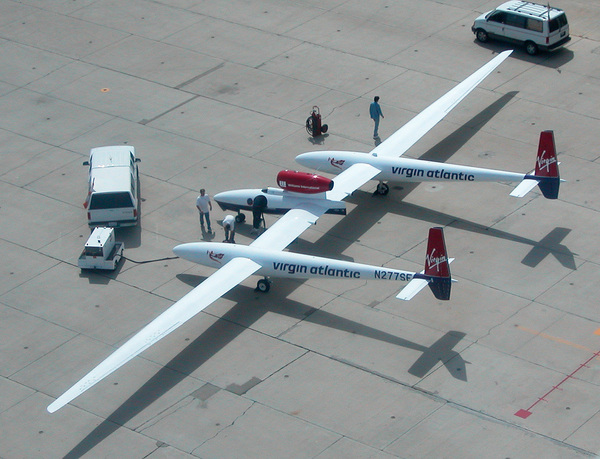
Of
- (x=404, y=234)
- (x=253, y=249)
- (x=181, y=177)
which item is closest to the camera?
(x=253, y=249)

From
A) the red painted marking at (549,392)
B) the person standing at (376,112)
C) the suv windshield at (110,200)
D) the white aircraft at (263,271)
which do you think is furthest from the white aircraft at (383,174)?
the red painted marking at (549,392)

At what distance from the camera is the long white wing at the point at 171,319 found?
2575cm

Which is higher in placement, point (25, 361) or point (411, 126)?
point (411, 126)

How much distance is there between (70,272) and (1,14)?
76.7 feet

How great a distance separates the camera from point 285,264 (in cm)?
3006

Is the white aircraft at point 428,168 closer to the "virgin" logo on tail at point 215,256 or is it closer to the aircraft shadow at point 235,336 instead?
the aircraft shadow at point 235,336

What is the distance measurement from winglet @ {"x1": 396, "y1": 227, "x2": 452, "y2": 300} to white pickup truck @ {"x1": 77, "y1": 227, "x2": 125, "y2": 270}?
9838 mm

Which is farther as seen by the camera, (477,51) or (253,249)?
(477,51)

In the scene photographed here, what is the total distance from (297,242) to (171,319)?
6811mm

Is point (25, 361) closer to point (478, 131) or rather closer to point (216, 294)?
point (216, 294)

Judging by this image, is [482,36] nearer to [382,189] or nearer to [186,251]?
[382,189]

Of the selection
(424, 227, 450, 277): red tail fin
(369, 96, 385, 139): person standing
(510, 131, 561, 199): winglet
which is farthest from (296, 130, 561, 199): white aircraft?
(424, 227, 450, 277): red tail fin

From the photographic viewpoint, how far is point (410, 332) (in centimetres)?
2891

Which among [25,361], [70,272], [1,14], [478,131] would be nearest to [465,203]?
[478,131]
